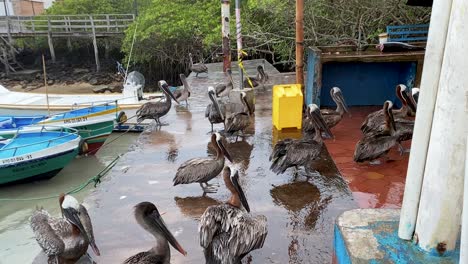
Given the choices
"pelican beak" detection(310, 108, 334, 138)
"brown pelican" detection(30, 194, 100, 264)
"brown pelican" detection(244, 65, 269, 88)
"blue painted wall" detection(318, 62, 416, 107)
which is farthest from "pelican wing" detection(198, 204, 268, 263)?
"brown pelican" detection(244, 65, 269, 88)

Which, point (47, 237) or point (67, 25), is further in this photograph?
point (67, 25)

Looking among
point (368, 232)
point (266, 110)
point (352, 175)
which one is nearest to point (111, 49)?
point (266, 110)

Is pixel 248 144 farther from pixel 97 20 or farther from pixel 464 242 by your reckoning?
pixel 97 20

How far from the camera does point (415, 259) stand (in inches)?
96.6

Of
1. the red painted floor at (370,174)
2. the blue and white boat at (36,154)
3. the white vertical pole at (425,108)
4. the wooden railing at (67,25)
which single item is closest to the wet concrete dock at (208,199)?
the red painted floor at (370,174)

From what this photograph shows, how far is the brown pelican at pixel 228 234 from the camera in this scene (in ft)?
12.0

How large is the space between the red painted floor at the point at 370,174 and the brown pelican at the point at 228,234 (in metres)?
1.70

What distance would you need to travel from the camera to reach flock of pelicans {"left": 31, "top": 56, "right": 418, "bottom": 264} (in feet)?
12.3

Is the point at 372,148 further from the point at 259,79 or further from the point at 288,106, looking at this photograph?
the point at 259,79

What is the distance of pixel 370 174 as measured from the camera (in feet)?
18.6

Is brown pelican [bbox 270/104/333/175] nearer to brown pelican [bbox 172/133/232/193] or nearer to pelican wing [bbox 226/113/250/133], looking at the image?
brown pelican [bbox 172/133/232/193]

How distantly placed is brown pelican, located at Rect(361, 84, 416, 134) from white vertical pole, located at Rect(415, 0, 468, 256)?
4422 mm

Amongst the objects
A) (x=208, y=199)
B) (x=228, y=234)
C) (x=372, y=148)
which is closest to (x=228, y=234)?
(x=228, y=234)

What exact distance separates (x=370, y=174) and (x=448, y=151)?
3.56 metres
